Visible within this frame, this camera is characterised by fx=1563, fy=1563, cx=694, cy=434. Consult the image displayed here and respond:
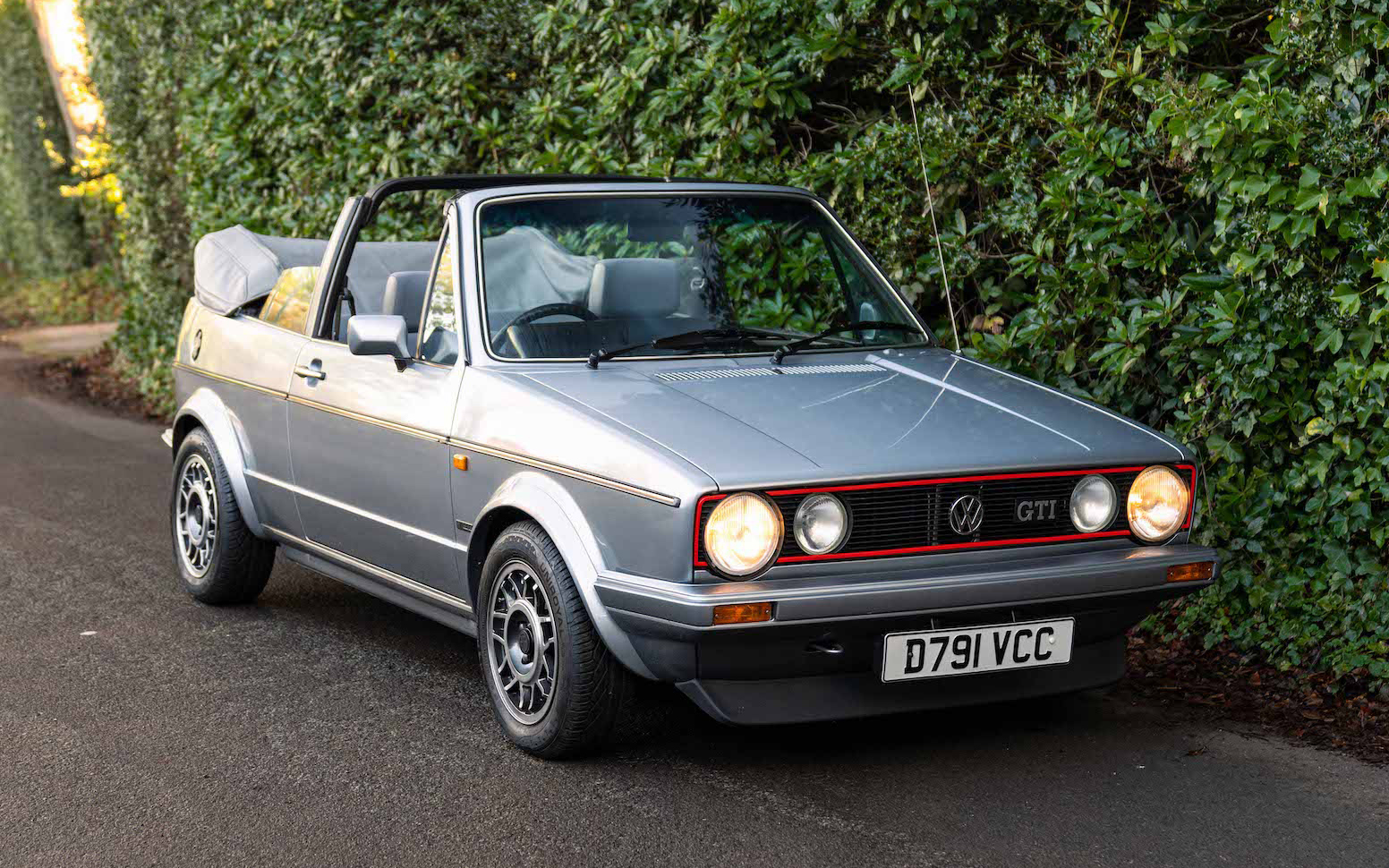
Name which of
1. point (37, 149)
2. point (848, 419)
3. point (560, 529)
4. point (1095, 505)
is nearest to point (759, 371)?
point (848, 419)

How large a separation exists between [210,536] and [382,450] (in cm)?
161

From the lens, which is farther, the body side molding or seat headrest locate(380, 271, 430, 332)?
seat headrest locate(380, 271, 430, 332)

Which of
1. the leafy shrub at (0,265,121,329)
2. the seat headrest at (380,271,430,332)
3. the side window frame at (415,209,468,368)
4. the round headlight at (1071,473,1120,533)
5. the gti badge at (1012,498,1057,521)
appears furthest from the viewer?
the leafy shrub at (0,265,121,329)

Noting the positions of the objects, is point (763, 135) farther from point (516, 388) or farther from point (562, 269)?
point (516, 388)

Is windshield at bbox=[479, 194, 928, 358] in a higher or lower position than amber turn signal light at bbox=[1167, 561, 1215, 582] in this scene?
higher

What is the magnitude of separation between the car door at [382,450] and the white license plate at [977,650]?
1509 mm

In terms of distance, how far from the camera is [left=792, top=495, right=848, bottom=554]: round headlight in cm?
404

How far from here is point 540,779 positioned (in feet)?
14.4

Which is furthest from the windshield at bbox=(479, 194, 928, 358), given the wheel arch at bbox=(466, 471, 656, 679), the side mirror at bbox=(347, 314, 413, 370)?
the wheel arch at bbox=(466, 471, 656, 679)

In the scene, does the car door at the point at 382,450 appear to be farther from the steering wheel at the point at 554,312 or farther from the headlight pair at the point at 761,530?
the headlight pair at the point at 761,530

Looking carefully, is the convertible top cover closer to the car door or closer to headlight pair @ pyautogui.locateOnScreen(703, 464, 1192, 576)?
the car door

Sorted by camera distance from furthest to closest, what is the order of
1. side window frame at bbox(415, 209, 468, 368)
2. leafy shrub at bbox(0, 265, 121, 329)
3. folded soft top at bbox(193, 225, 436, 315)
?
leafy shrub at bbox(0, 265, 121, 329) → folded soft top at bbox(193, 225, 436, 315) → side window frame at bbox(415, 209, 468, 368)

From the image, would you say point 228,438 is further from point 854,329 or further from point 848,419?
point 848,419

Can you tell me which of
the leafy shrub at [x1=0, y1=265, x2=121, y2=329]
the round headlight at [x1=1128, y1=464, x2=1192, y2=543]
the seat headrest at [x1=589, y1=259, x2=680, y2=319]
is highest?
the seat headrest at [x1=589, y1=259, x2=680, y2=319]
